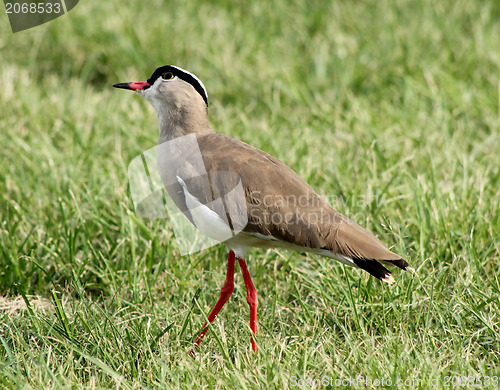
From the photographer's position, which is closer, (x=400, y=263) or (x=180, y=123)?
(x=400, y=263)

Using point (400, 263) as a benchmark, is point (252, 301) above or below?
below

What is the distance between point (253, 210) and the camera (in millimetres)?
3402

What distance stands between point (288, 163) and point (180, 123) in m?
1.18

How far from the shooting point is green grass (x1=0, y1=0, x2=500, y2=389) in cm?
318

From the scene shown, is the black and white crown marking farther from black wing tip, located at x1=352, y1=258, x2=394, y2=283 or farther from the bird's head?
black wing tip, located at x1=352, y1=258, x2=394, y2=283

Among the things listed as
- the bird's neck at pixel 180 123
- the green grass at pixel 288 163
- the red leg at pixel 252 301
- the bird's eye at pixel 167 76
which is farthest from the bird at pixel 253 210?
the bird's eye at pixel 167 76

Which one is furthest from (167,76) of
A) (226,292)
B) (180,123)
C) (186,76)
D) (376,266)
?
(376,266)

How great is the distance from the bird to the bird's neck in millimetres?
105

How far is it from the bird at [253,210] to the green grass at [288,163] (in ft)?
0.80

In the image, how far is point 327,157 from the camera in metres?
4.91

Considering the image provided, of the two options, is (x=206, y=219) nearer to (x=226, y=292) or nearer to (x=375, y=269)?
(x=226, y=292)

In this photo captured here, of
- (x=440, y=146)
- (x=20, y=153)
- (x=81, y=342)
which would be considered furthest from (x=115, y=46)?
(x=81, y=342)

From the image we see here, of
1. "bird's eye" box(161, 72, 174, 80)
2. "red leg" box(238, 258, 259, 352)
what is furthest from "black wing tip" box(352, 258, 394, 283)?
"bird's eye" box(161, 72, 174, 80)

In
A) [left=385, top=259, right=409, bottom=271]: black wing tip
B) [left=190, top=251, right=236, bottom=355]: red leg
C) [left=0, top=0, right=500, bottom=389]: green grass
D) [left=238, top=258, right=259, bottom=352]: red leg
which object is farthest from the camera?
[left=190, top=251, right=236, bottom=355]: red leg
